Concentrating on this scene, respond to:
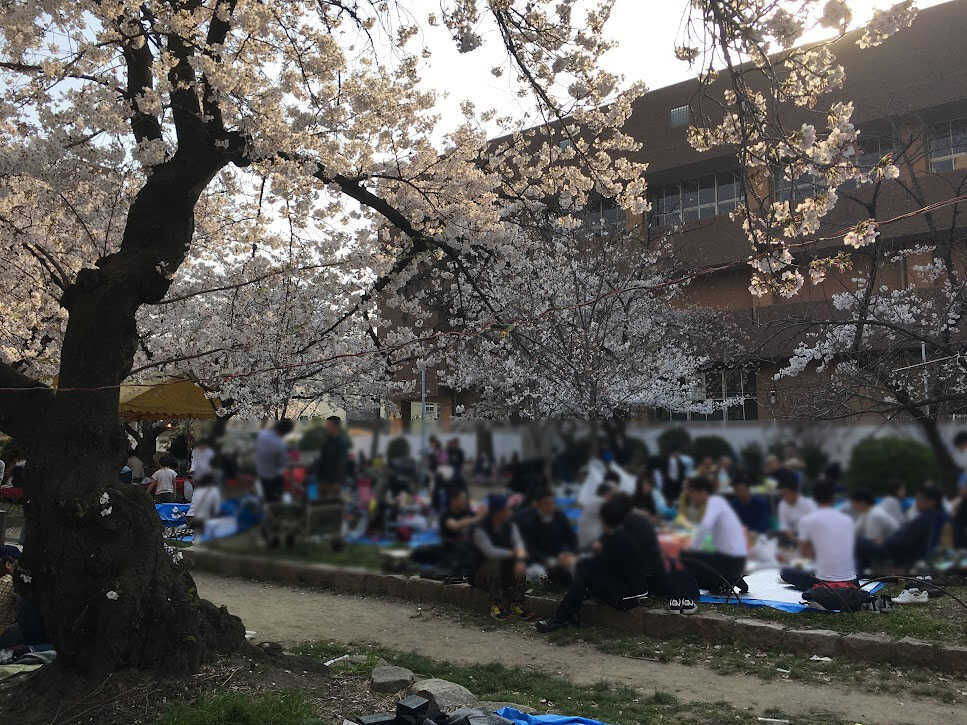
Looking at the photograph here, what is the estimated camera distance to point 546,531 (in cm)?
189

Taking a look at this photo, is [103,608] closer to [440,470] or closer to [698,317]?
[440,470]

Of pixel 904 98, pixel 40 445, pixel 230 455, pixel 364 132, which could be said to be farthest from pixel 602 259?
pixel 230 455

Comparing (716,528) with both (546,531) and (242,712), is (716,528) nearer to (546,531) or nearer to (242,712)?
(546,531)

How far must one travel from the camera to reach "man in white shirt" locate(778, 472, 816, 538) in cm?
156

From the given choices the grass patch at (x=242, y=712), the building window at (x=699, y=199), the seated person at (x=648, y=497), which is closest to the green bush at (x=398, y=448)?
the seated person at (x=648, y=497)

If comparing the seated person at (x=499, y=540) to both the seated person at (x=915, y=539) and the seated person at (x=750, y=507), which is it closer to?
the seated person at (x=750, y=507)

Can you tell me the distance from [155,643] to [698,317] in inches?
774

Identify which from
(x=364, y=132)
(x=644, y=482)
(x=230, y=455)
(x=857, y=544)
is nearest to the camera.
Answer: (x=857, y=544)

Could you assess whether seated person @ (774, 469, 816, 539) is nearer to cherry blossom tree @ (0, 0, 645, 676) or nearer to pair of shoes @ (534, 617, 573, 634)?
cherry blossom tree @ (0, 0, 645, 676)

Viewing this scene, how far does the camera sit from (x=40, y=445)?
17.7 feet

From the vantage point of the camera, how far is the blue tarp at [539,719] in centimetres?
467

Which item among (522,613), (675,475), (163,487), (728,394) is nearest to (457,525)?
(675,475)

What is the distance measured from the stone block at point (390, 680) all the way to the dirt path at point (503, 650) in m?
1.35

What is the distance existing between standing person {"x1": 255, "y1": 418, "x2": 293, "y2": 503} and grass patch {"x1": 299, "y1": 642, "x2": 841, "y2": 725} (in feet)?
12.4
